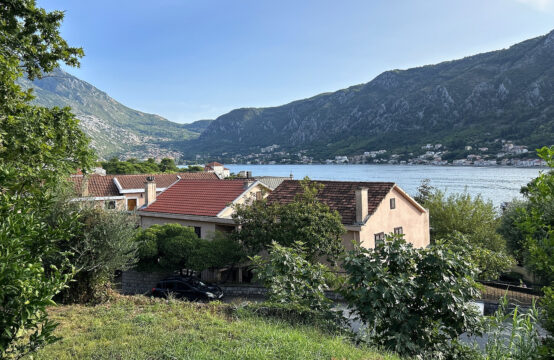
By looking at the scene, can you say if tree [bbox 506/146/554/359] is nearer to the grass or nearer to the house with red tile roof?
the grass

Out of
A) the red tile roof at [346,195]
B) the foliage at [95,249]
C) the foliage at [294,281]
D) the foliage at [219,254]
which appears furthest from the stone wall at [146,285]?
the foliage at [294,281]

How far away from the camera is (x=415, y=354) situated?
655 cm

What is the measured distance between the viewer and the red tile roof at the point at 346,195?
22.3 meters

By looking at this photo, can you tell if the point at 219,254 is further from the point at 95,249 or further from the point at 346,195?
the point at 95,249

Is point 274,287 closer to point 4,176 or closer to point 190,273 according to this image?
point 4,176

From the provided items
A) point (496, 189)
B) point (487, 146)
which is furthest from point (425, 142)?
point (496, 189)

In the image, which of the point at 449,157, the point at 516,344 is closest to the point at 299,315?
the point at 516,344

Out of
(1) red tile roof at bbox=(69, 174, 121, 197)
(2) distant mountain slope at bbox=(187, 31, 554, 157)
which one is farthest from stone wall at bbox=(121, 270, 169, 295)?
(2) distant mountain slope at bbox=(187, 31, 554, 157)

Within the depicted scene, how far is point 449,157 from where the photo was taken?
124 m

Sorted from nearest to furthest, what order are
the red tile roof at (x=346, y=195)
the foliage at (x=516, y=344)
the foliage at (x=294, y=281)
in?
the foliage at (x=516, y=344) → the foliage at (x=294, y=281) → the red tile roof at (x=346, y=195)

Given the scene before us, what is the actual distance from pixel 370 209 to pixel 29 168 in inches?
745

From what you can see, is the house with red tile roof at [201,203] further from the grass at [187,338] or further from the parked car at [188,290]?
the grass at [187,338]

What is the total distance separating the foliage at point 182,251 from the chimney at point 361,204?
754 cm

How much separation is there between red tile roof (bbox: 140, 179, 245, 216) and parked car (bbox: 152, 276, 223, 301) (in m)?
7.01
